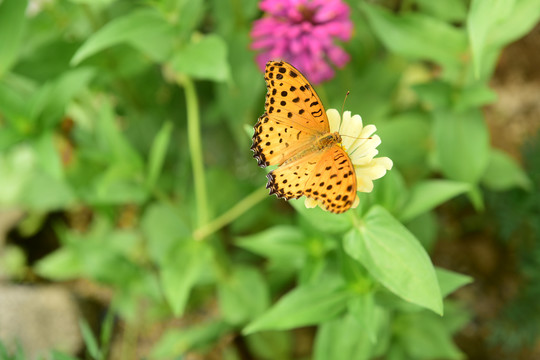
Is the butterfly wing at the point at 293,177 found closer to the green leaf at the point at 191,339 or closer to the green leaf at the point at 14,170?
the green leaf at the point at 191,339

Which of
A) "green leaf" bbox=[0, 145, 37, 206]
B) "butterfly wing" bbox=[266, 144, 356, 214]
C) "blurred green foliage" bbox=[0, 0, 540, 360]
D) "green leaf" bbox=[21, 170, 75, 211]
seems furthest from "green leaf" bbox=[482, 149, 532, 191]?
"green leaf" bbox=[0, 145, 37, 206]

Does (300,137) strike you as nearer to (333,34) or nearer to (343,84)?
(333,34)

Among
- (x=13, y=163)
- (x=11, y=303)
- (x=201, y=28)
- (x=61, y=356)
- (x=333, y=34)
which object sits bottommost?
(x=11, y=303)

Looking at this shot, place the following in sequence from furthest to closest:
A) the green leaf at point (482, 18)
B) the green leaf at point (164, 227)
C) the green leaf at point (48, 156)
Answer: the green leaf at point (164, 227) → the green leaf at point (48, 156) → the green leaf at point (482, 18)

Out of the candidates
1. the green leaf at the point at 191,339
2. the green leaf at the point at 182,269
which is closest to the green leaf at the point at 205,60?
the green leaf at the point at 182,269

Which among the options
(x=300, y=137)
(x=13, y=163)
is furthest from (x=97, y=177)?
(x=300, y=137)

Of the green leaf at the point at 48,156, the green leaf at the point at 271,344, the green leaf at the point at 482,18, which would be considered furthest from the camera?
the green leaf at the point at 271,344
